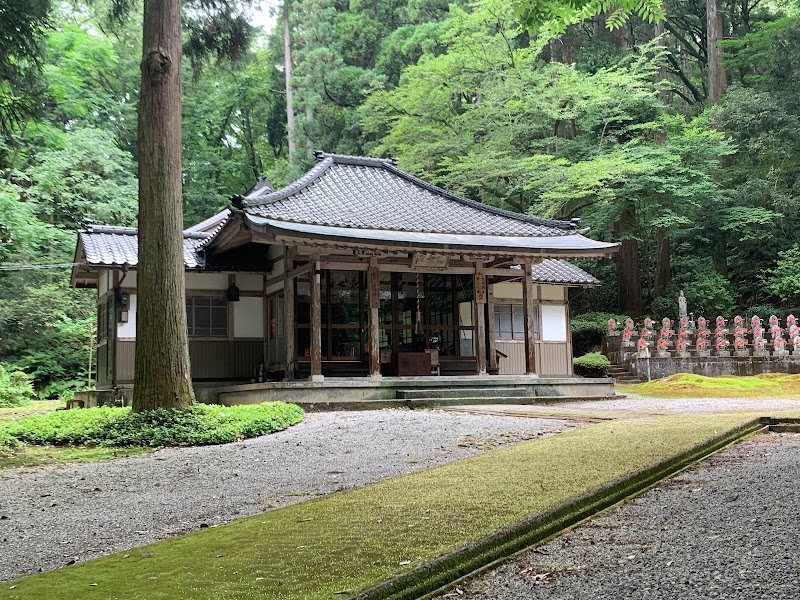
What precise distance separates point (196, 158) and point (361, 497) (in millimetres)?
30995

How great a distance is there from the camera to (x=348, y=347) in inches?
715

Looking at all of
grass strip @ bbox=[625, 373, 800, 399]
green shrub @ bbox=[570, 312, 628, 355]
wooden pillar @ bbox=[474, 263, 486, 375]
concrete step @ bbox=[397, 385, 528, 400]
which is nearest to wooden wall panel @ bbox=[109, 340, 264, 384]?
concrete step @ bbox=[397, 385, 528, 400]

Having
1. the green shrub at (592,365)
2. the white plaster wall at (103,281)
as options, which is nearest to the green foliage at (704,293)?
the green shrub at (592,365)

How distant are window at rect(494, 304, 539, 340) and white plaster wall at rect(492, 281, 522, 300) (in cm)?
23

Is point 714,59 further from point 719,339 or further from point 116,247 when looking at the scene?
point 116,247

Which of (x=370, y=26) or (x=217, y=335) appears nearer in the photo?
(x=217, y=335)

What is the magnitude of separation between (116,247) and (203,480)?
10.4 metres

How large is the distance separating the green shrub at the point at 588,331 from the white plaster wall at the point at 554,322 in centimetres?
448

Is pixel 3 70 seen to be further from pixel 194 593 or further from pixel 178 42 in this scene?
pixel 194 593

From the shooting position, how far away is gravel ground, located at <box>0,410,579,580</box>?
16.7ft

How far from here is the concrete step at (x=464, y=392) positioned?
45.8 feet

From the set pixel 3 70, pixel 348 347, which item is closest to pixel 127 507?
pixel 3 70

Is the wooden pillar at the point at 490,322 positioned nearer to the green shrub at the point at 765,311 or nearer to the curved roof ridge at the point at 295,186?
the curved roof ridge at the point at 295,186

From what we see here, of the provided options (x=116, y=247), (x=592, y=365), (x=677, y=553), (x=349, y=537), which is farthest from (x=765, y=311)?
(x=349, y=537)
